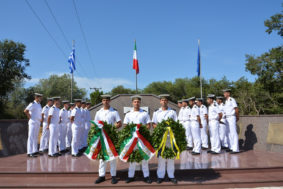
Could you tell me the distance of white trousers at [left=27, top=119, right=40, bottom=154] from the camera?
7.21 m

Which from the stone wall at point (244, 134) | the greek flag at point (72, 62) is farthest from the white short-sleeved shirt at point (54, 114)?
the greek flag at point (72, 62)

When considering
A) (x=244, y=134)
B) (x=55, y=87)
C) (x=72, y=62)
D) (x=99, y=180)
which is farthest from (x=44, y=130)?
(x=55, y=87)

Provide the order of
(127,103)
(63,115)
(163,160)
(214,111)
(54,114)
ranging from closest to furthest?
(163,160) → (54,114) → (214,111) → (63,115) → (127,103)

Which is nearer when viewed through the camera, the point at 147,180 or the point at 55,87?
the point at 147,180

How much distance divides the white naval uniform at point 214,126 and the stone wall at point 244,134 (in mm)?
1981

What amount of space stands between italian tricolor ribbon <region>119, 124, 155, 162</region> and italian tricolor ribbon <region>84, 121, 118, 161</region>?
24cm

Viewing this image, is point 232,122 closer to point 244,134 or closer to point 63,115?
point 244,134

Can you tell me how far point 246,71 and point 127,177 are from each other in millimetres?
27032

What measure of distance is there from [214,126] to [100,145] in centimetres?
465

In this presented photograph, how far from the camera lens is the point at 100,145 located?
4.68 metres

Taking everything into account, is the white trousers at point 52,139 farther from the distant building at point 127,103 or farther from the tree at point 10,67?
the tree at point 10,67

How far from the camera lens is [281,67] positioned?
24.1 m

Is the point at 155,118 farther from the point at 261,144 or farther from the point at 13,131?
the point at 13,131

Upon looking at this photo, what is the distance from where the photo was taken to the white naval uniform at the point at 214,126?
7.29 m
